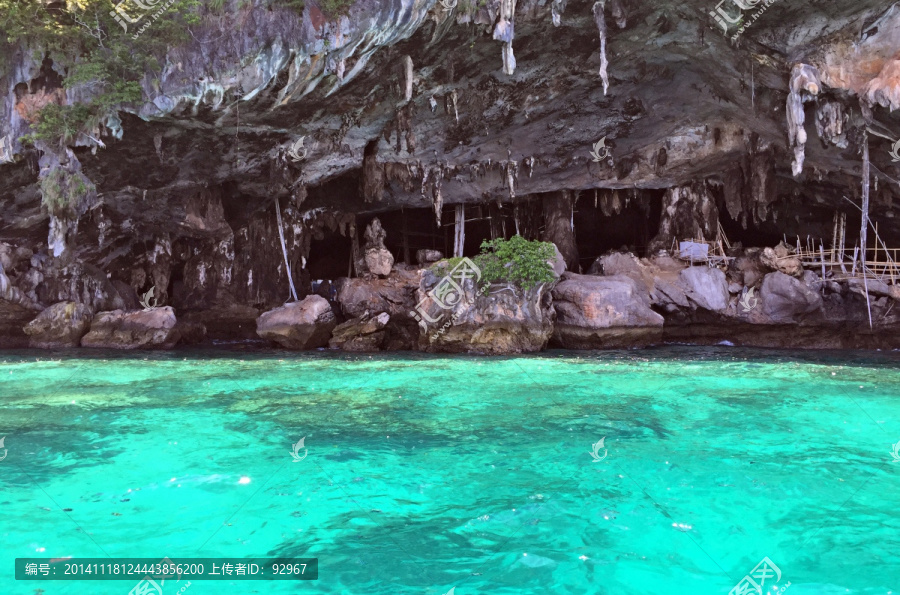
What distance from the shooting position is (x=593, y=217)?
24984 mm

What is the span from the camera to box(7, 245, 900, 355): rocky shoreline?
A: 16.1 meters

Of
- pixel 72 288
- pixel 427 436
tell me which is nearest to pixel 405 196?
pixel 72 288

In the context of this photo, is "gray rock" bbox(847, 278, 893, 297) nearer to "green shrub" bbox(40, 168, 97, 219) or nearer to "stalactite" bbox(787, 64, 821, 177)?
"stalactite" bbox(787, 64, 821, 177)

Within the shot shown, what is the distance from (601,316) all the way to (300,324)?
8.06 m

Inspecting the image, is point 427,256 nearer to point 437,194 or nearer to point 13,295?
point 437,194

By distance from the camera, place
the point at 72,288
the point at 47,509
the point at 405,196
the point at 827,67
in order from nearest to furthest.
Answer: the point at 47,509
the point at 827,67
the point at 72,288
the point at 405,196

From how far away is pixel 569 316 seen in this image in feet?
56.0

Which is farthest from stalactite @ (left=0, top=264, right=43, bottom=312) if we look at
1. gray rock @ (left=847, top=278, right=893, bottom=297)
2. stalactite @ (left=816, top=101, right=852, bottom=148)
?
gray rock @ (left=847, top=278, right=893, bottom=297)

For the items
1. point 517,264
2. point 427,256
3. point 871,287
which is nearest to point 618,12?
point 517,264

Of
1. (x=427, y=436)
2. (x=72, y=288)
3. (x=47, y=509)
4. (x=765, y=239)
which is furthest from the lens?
(x=765, y=239)

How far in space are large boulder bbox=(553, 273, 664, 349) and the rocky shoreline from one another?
1.0 inches

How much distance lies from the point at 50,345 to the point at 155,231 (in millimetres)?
4490

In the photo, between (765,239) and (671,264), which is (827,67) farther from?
(765,239)

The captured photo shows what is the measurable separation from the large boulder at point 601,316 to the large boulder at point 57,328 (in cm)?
1383
